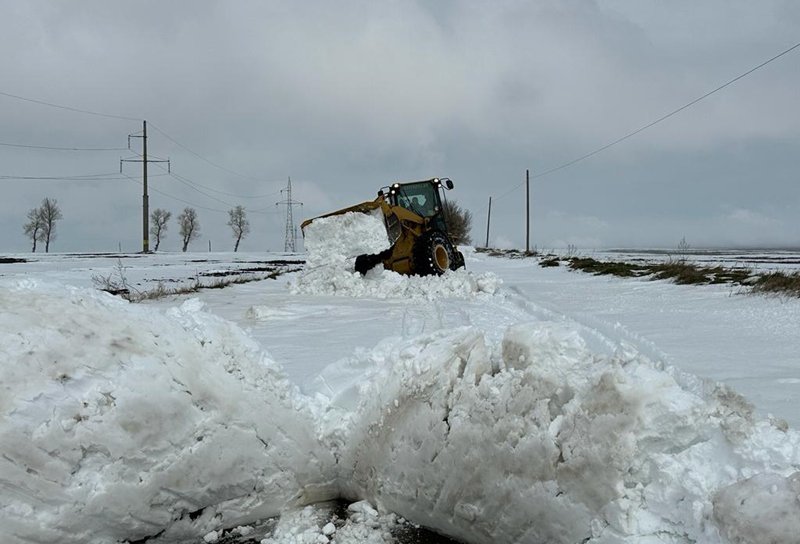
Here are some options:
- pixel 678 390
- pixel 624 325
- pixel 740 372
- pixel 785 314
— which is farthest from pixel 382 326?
pixel 785 314

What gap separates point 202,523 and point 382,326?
416 cm

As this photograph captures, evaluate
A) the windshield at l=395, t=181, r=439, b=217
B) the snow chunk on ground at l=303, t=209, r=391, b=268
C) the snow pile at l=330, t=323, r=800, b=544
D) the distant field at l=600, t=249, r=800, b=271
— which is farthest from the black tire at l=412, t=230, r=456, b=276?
the distant field at l=600, t=249, r=800, b=271

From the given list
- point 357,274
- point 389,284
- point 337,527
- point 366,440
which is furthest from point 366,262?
point 337,527

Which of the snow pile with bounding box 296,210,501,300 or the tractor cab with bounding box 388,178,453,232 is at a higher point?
the tractor cab with bounding box 388,178,453,232

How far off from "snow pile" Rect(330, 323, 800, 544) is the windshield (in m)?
10.5

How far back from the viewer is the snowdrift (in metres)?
1.87

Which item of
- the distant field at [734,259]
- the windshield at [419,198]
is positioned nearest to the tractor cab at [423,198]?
the windshield at [419,198]

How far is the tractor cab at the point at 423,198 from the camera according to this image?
13.1 meters

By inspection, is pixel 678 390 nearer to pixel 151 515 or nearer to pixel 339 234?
pixel 151 515

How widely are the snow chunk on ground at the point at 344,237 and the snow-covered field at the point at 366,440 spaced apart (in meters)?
8.00

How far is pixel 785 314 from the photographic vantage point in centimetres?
664

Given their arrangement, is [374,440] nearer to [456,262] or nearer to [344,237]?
[344,237]

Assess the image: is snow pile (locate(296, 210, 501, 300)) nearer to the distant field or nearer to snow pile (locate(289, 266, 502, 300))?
snow pile (locate(289, 266, 502, 300))

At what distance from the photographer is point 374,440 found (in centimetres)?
272
